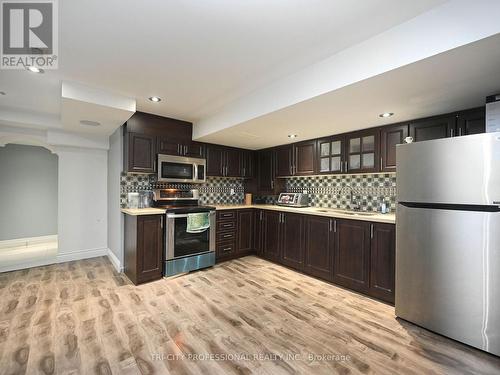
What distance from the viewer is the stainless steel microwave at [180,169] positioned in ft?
11.6

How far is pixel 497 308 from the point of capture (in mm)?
1697

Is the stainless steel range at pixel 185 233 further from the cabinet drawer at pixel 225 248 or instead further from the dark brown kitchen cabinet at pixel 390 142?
the dark brown kitchen cabinet at pixel 390 142

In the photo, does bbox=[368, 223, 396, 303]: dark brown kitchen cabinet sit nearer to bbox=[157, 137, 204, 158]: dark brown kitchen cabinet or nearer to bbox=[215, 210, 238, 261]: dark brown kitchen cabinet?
bbox=[215, 210, 238, 261]: dark brown kitchen cabinet

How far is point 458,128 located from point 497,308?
1702 millimetres

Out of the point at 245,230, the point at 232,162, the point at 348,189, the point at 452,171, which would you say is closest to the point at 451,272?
the point at 452,171

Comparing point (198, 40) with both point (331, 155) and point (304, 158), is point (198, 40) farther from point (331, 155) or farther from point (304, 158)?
point (304, 158)

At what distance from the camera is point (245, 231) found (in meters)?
4.20

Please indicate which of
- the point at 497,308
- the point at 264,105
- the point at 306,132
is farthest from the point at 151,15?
the point at 497,308

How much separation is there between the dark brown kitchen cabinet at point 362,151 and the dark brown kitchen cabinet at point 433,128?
403 mm

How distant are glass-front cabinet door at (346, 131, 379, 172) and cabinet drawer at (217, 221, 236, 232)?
6.87 feet

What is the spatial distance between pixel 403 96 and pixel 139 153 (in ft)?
10.9

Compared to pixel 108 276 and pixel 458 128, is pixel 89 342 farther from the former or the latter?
pixel 458 128

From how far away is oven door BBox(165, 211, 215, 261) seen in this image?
3199 millimetres

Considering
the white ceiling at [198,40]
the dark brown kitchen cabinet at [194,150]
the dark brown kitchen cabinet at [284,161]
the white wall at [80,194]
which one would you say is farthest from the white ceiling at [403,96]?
the white wall at [80,194]
